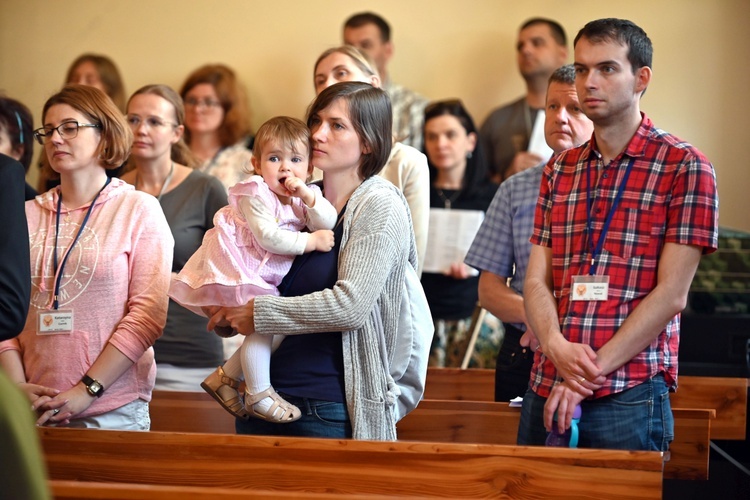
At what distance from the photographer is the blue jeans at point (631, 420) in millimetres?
2350

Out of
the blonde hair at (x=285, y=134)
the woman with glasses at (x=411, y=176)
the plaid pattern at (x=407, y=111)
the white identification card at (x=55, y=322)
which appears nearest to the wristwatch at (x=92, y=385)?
the white identification card at (x=55, y=322)

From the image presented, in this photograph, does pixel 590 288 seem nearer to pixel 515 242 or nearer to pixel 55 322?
pixel 515 242

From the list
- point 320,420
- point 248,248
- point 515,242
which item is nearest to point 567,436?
point 320,420

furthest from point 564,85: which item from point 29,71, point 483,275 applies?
point 29,71

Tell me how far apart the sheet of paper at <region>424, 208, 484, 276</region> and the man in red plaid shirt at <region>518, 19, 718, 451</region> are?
183 cm

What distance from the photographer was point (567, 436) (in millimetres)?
2418

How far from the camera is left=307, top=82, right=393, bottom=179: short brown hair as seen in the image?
245 centimetres

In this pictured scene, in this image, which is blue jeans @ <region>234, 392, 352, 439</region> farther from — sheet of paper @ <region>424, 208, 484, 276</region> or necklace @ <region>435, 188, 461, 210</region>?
necklace @ <region>435, 188, 461, 210</region>

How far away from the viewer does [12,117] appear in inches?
128

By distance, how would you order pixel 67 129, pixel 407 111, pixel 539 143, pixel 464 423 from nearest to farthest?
pixel 67 129 → pixel 464 423 → pixel 539 143 → pixel 407 111

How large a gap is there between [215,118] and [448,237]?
5.31 ft

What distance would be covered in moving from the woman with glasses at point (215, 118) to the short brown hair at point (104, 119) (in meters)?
2.19

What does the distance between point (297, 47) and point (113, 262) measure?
350 centimetres

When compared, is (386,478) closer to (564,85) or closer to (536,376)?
(536,376)
